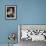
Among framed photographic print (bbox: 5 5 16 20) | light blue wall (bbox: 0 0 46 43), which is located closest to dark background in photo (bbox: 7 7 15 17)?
framed photographic print (bbox: 5 5 16 20)

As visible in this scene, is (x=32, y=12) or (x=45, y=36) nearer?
(x=45, y=36)

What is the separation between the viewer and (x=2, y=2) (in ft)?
15.4

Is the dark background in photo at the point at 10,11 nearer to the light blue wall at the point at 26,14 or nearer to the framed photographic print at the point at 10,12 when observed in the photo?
the framed photographic print at the point at 10,12

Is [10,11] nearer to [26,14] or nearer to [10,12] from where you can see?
[10,12]

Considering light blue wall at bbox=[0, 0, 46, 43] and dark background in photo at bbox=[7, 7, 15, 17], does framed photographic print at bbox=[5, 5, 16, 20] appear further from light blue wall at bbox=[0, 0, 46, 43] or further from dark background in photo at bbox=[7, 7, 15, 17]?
light blue wall at bbox=[0, 0, 46, 43]

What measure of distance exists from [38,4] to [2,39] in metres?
1.74

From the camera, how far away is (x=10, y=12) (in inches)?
184

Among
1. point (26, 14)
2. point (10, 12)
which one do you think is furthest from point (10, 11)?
point (26, 14)

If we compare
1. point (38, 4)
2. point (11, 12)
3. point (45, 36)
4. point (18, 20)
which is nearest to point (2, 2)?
point (11, 12)

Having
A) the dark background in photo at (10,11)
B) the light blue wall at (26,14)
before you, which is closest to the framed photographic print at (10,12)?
the dark background in photo at (10,11)

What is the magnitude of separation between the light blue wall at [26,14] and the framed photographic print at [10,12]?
0.11 meters

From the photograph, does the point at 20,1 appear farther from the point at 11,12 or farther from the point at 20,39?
the point at 20,39

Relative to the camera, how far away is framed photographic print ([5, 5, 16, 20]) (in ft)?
15.3

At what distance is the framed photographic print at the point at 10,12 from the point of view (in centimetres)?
466
